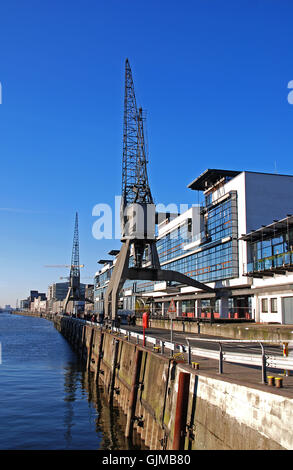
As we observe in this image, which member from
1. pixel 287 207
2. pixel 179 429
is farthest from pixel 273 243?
pixel 179 429

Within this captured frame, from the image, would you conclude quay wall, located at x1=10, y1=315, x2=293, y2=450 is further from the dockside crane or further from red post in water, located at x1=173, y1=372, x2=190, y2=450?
the dockside crane

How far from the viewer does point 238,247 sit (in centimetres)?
5481

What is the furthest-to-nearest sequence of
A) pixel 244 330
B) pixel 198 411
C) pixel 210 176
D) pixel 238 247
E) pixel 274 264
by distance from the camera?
pixel 210 176, pixel 238 247, pixel 274 264, pixel 244 330, pixel 198 411

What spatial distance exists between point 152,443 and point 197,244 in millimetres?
51227

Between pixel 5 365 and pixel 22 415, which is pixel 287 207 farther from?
pixel 22 415

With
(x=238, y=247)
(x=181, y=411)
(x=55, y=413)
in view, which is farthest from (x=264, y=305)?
(x=181, y=411)

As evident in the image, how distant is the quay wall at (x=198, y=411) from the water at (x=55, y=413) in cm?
211

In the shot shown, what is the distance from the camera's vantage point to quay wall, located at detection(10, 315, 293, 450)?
932cm

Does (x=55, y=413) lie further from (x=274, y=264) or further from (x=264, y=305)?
(x=264, y=305)

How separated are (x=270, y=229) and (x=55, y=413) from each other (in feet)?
94.7

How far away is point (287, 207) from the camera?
5494cm

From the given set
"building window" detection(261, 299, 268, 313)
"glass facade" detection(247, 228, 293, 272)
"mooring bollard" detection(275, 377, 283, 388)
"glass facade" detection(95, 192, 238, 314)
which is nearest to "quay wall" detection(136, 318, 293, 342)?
"building window" detection(261, 299, 268, 313)

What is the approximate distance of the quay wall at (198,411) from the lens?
9320 mm

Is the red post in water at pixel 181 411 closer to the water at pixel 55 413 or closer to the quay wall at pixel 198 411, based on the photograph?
the quay wall at pixel 198 411
